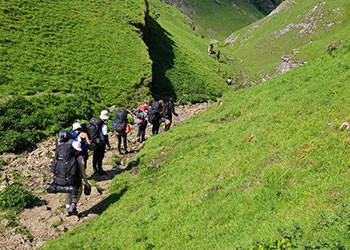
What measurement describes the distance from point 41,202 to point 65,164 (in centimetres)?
421

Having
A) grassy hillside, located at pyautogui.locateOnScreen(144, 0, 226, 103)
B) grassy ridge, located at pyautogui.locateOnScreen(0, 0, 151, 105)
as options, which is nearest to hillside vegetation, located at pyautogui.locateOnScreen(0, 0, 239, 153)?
grassy ridge, located at pyautogui.locateOnScreen(0, 0, 151, 105)

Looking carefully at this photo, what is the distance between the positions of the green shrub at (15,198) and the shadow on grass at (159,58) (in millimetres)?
22398

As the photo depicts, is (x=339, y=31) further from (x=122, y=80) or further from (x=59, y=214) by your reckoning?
(x=59, y=214)

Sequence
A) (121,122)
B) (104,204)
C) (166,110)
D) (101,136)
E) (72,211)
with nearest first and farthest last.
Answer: (72,211), (104,204), (101,136), (121,122), (166,110)

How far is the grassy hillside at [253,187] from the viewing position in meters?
6.20

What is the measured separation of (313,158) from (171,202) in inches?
211

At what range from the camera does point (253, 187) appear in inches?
325

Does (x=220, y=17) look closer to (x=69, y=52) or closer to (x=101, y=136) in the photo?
(x=69, y=52)

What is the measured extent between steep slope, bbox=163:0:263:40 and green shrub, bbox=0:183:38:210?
116 m

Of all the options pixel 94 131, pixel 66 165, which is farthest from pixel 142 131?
pixel 66 165

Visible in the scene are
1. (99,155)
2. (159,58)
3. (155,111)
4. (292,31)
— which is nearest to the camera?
(99,155)

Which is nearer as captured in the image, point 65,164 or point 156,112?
point 65,164

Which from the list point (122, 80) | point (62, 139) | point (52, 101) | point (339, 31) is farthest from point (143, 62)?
point (339, 31)

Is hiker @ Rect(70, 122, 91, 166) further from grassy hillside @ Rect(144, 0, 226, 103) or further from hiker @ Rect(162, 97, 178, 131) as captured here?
grassy hillside @ Rect(144, 0, 226, 103)
